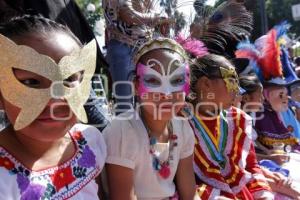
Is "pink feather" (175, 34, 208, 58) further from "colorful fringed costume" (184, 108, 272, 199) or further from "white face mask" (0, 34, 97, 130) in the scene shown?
"white face mask" (0, 34, 97, 130)

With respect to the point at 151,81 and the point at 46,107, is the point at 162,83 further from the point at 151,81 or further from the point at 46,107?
the point at 46,107

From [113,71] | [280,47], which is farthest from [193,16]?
[280,47]

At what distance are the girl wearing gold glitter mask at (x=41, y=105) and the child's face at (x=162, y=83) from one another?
1.47ft

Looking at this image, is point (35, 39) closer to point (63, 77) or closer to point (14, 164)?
point (63, 77)

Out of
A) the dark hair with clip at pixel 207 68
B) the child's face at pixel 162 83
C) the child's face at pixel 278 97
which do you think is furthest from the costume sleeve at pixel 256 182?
the child's face at pixel 278 97

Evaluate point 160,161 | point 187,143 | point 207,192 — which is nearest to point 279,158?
point 207,192

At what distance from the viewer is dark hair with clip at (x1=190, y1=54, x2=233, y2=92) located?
7.89 ft

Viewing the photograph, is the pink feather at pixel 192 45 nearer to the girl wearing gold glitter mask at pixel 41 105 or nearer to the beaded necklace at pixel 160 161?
the beaded necklace at pixel 160 161

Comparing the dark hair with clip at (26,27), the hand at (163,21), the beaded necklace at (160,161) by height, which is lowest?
the beaded necklace at (160,161)

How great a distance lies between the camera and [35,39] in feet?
A: 4.52

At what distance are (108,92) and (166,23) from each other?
1.06 meters

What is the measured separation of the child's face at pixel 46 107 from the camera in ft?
4.39

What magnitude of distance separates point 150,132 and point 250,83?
1656mm

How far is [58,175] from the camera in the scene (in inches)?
58.1
